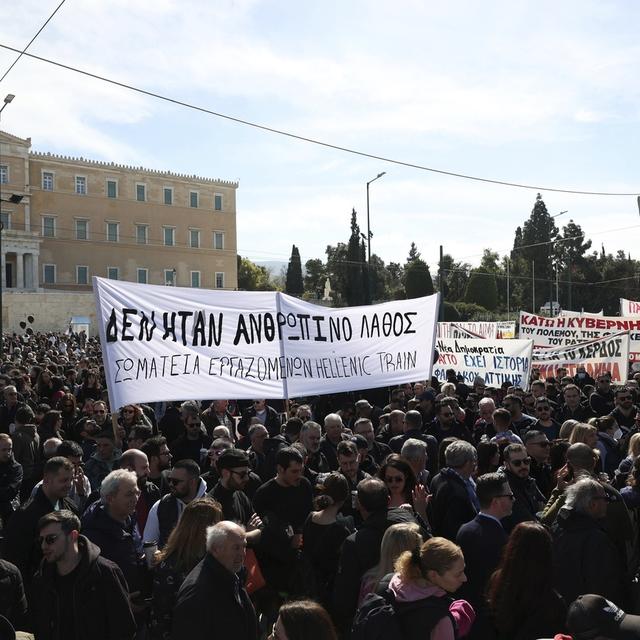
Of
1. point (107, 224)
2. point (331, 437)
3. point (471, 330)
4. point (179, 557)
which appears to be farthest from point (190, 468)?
point (107, 224)

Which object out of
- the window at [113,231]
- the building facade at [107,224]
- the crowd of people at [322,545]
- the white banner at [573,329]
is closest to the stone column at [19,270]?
the building facade at [107,224]

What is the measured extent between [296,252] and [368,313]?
268 ft

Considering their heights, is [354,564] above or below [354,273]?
below

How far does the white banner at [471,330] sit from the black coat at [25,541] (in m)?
15.6

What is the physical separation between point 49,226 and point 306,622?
252ft

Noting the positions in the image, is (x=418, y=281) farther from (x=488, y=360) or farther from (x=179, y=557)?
(x=179, y=557)

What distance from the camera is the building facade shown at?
72.9m

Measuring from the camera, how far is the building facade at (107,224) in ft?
239

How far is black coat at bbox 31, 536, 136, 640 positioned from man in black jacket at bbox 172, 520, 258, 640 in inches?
16.7

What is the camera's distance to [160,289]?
28.8 feet

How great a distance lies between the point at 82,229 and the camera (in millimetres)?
77125

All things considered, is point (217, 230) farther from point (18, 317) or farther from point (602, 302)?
point (602, 302)

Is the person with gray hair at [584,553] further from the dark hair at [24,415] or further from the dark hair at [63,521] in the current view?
the dark hair at [24,415]

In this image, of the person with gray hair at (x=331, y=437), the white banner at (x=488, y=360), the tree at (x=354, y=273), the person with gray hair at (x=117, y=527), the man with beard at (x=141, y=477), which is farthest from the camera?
the tree at (x=354, y=273)
